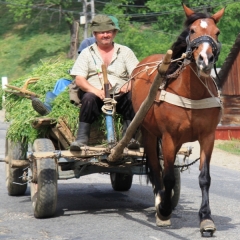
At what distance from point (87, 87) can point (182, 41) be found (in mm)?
1503

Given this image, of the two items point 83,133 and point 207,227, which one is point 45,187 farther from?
point 207,227

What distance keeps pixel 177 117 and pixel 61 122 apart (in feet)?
6.03

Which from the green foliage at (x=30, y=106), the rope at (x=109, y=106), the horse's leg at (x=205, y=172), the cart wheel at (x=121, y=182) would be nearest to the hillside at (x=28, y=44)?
the cart wheel at (x=121, y=182)

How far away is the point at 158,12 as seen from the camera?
4719cm

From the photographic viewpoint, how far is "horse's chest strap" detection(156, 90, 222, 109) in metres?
7.52

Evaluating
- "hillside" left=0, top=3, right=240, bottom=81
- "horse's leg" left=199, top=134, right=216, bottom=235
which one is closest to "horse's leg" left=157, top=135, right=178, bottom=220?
"horse's leg" left=199, top=134, right=216, bottom=235

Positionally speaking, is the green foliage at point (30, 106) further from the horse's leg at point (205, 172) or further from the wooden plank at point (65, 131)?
the horse's leg at point (205, 172)

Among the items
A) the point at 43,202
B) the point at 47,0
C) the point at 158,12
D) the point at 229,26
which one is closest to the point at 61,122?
the point at 43,202

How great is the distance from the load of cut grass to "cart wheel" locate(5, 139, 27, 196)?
0.51 feet

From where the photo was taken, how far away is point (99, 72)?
29.4ft

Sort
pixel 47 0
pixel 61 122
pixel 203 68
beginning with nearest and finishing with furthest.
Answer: pixel 203 68 → pixel 61 122 → pixel 47 0

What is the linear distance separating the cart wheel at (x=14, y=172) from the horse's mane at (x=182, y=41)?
2.92 meters

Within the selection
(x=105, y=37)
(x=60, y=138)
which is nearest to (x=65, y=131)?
(x=60, y=138)

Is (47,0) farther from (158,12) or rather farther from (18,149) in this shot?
(18,149)
